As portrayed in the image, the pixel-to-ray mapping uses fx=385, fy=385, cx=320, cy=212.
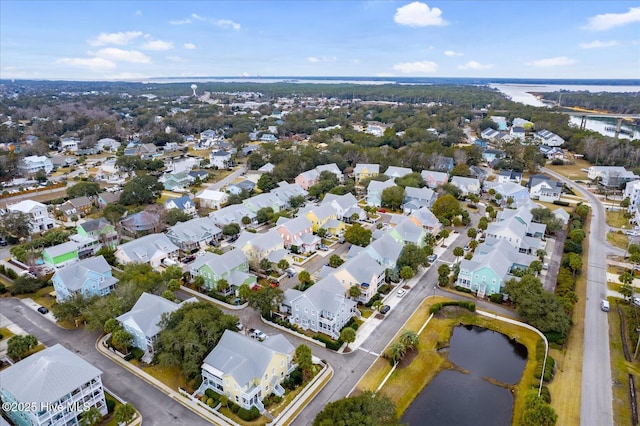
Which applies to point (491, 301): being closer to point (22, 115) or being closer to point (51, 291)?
point (51, 291)

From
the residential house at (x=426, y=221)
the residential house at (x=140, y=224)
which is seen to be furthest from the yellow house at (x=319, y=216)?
the residential house at (x=140, y=224)

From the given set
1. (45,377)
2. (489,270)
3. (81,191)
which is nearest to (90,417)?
(45,377)

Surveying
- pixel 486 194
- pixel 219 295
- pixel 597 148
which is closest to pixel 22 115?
pixel 219 295

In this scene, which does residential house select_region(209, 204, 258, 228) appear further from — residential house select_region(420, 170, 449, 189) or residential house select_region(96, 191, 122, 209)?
residential house select_region(420, 170, 449, 189)

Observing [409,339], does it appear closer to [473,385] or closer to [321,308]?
[473,385]

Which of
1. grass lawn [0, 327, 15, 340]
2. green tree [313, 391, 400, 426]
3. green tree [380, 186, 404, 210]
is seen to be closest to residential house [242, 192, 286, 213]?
green tree [380, 186, 404, 210]
